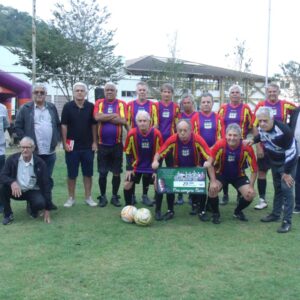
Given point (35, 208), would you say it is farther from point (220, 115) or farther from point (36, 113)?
point (220, 115)

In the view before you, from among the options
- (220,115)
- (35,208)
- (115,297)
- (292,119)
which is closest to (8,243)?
(35,208)

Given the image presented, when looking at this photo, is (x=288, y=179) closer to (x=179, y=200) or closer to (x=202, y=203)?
(x=202, y=203)

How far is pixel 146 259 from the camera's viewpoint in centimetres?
452

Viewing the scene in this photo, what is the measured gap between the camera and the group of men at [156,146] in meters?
5.82

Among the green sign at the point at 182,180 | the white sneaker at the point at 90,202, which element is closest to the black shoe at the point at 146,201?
→ the white sneaker at the point at 90,202

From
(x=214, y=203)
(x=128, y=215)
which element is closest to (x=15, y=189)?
(x=128, y=215)

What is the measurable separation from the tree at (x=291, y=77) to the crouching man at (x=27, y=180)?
32.9 m

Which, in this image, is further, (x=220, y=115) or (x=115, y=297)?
(x=220, y=115)

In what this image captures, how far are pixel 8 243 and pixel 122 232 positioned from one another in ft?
4.59

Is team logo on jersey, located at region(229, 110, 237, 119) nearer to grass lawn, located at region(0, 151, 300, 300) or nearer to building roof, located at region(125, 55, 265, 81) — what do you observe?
grass lawn, located at region(0, 151, 300, 300)

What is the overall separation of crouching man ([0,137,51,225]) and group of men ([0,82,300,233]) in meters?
0.01

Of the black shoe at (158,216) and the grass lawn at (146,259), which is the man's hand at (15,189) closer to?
the grass lawn at (146,259)

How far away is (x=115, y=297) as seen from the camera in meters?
3.58

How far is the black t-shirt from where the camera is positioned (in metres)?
6.55
